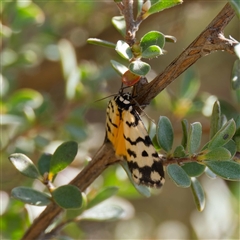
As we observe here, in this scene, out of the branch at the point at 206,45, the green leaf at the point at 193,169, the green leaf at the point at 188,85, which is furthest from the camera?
the green leaf at the point at 188,85

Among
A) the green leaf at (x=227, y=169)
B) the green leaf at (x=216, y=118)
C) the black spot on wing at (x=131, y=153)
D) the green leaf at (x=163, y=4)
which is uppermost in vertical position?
the green leaf at (x=163, y=4)

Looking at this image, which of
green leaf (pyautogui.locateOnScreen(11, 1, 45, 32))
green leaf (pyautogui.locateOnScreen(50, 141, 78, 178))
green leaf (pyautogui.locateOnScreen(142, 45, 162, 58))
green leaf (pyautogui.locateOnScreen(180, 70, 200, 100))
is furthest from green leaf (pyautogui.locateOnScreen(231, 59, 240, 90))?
green leaf (pyautogui.locateOnScreen(11, 1, 45, 32))

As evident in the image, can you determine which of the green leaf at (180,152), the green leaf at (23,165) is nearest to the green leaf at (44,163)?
the green leaf at (23,165)

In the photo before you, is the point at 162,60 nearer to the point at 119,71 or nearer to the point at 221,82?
the point at 221,82

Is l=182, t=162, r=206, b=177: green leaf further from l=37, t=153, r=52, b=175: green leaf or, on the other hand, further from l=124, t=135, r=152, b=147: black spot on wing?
l=37, t=153, r=52, b=175: green leaf

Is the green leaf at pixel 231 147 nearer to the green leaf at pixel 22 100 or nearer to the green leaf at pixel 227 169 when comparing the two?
the green leaf at pixel 227 169
